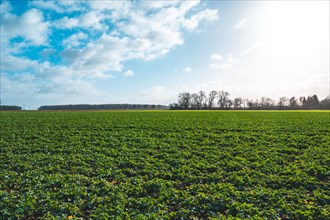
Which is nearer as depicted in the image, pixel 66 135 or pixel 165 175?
pixel 165 175

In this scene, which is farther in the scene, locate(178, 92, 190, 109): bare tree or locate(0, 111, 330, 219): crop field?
locate(178, 92, 190, 109): bare tree

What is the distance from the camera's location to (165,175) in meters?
13.2

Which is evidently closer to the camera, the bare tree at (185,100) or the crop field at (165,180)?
the crop field at (165,180)

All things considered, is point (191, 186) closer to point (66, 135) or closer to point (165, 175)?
point (165, 175)

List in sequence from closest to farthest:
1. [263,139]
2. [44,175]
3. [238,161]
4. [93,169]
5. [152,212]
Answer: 1. [152,212]
2. [44,175]
3. [93,169]
4. [238,161]
5. [263,139]

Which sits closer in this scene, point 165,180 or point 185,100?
point 165,180

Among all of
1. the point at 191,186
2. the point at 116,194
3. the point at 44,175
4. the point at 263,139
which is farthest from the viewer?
the point at 263,139

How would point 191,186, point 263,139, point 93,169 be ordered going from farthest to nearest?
1. point 263,139
2. point 93,169
3. point 191,186

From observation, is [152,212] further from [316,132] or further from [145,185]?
[316,132]

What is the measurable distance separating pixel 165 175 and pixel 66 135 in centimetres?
1598

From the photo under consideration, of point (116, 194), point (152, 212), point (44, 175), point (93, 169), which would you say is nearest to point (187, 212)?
point (152, 212)

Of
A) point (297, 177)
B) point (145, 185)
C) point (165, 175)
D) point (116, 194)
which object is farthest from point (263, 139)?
point (116, 194)

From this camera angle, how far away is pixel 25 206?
9.45 m

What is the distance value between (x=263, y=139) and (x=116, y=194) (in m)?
16.7
